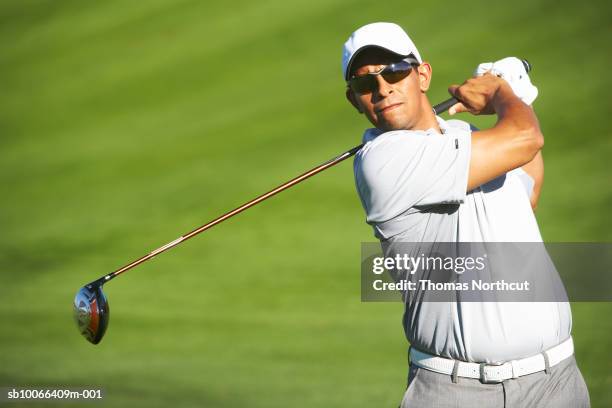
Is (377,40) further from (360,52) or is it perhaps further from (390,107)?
(390,107)

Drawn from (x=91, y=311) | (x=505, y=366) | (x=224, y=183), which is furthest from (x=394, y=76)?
(x=224, y=183)

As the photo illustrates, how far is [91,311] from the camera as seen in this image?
2.98m

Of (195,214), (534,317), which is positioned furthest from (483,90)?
(195,214)

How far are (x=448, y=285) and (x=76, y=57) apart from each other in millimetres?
4384

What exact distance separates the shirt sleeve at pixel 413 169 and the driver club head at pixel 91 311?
1.13m

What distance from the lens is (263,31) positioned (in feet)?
19.6

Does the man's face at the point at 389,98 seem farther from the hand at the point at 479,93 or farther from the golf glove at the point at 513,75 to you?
the golf glove at the point at 513,75

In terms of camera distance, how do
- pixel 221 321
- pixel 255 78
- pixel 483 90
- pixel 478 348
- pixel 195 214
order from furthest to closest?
1. pixel 255 78
2. pixel 195 214
3. pixel 221 321
4. pixel 483 90
5. pixel 478 348

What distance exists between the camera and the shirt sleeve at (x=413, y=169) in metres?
2.17

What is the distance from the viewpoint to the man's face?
234cm

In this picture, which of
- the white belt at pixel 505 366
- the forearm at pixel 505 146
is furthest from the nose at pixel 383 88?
the white belt at pixel 505 366

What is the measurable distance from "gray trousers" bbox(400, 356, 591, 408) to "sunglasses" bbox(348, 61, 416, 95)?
71cm

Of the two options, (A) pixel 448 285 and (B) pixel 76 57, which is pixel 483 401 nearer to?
(A) pixel 448 285

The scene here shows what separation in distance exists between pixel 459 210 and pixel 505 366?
0.37 meters
